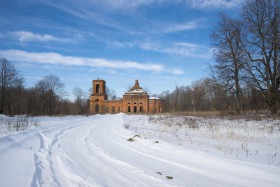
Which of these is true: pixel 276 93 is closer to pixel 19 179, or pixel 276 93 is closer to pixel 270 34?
pixel 270 34

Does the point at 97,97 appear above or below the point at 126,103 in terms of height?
above

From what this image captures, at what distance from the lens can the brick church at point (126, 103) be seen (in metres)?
67.1

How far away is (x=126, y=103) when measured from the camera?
6788 centimetres

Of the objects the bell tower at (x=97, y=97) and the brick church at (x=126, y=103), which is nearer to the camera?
the brick church at (x=126, y=103)

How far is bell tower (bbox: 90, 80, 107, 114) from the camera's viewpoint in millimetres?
68738

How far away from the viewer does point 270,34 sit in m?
19.5

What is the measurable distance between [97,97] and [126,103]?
1057 centimetres

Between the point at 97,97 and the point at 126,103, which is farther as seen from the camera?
the point at 97,97

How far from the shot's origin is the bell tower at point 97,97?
68.7 m

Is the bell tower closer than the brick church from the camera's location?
No

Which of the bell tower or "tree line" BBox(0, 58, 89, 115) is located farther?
the bell tower

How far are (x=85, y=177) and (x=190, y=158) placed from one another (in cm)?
271

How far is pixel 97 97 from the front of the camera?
69312 millimetres

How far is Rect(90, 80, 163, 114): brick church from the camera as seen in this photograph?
67.1 meters
